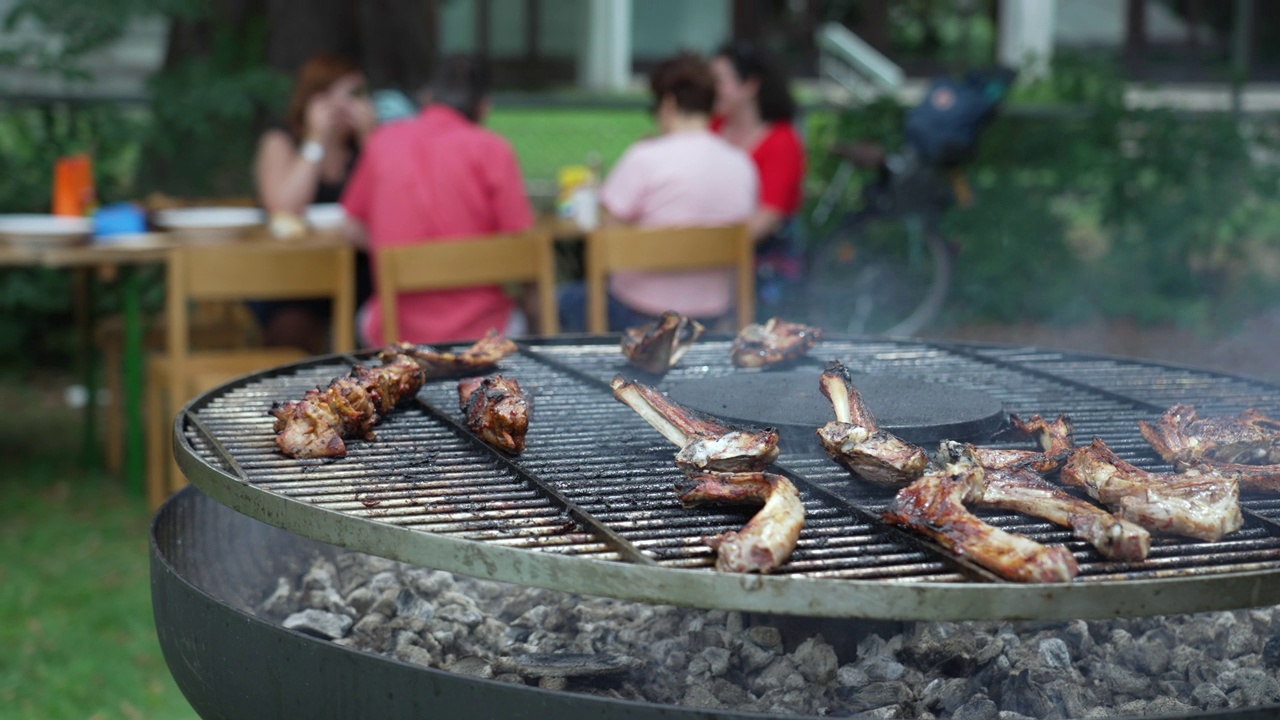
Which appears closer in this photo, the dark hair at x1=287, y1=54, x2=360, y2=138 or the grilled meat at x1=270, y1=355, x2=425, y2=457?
the grilled meat at x1=270, y1=355, x2=425, y2=457

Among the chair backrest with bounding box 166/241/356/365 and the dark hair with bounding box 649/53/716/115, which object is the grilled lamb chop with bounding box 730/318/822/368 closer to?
the chair backrest with bounding box 166/241/356/365

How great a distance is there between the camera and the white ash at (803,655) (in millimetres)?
2541

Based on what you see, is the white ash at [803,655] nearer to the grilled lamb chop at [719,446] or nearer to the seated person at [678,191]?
the grilled lamb chop at [719,446]

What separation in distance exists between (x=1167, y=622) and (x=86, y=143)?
7639 millimetres

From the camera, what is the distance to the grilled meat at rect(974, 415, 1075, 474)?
2512mm

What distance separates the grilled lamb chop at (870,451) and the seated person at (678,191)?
3639mm

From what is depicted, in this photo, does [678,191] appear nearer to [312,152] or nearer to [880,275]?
[312,152]

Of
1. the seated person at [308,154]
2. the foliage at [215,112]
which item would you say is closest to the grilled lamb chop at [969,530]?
the seated person at [308,154]

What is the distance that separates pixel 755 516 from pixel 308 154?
17.7ft

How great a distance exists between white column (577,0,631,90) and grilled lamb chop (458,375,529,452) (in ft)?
66.4

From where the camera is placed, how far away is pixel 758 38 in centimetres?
1912

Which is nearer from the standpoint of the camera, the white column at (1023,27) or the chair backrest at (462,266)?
the chair backrest at (462,266)

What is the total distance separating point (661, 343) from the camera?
10.9ft

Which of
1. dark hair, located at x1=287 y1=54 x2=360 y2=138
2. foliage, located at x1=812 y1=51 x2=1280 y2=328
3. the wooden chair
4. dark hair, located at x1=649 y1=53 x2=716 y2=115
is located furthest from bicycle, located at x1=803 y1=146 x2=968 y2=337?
the wooden chair
